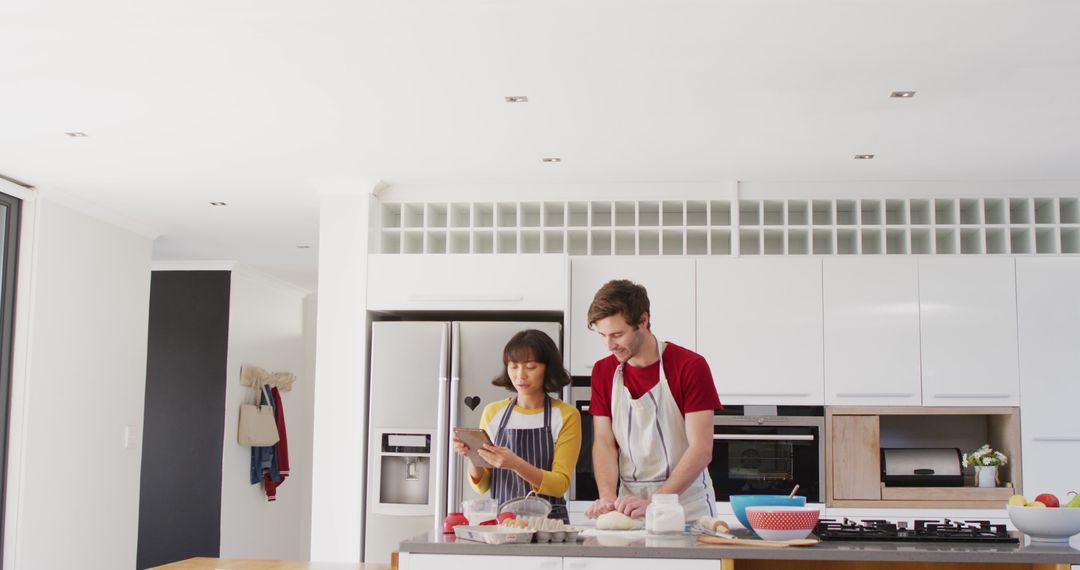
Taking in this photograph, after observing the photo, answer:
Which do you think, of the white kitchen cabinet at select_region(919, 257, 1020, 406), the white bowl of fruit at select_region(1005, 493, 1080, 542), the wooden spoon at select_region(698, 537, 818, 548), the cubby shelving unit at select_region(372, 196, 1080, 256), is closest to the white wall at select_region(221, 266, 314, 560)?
the cubby shelving unit at select_region(372, 196, 1080, 256)

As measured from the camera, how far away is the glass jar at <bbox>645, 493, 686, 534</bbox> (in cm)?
250

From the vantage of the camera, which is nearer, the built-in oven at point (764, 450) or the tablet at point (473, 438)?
the tablet at point (473, 438)

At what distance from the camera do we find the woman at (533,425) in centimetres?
327

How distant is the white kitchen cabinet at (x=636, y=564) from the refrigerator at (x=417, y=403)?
244 cm

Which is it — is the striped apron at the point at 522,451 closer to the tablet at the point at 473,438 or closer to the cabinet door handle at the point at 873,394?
the tablet at the point at 473,438

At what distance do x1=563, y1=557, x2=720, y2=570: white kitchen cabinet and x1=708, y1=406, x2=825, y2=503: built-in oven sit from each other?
2.54 metres

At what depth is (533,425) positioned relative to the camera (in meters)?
3.37

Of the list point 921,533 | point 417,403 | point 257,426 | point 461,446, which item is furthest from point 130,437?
point 921,533

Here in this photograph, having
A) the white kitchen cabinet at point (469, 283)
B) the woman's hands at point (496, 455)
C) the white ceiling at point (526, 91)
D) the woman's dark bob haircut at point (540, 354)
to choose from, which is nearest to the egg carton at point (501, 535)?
the woman's hands at point (496, 455)

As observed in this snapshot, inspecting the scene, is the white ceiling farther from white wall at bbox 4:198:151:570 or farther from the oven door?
the oven door

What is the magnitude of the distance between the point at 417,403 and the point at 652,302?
3.90ft

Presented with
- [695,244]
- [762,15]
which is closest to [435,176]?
[695,244]

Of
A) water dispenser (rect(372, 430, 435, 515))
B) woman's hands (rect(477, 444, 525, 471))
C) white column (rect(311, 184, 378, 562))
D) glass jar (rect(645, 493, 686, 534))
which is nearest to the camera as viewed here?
glass jar (rect(645, 493, 686, 534))

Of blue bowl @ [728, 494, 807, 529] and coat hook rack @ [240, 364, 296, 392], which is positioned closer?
blue bowl @ [728, 494, 807, 529]
